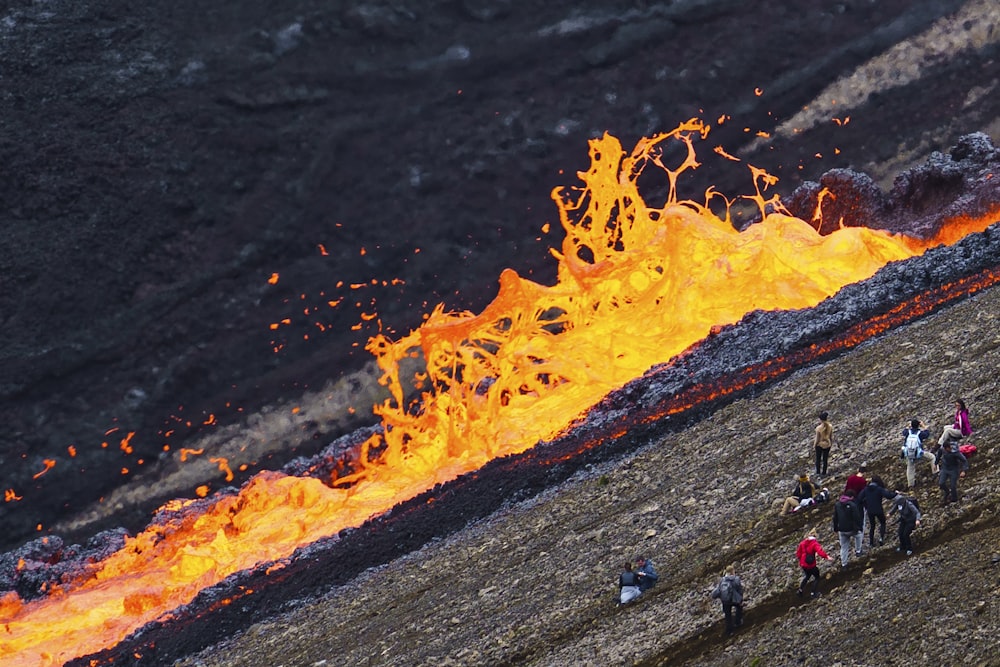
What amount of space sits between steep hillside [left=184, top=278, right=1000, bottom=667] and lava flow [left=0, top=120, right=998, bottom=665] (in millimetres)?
4819

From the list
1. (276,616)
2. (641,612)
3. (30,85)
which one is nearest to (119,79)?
(30,85)

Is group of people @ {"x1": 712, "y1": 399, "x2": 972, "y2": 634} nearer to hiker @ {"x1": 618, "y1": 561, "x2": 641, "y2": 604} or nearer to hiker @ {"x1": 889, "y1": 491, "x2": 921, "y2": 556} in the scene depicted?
hiker @ {"x1": 889, "y1": 491, "x2": 921, "y2": 556}

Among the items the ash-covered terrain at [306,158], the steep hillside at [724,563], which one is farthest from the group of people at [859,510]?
the ash-covered terrain at [306,158]

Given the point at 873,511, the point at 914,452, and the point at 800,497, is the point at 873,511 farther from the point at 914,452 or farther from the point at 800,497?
the point at 800,497

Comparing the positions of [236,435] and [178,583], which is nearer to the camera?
[178,583]

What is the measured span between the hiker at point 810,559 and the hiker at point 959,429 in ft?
7.87

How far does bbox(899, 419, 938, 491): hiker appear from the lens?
23016 mm

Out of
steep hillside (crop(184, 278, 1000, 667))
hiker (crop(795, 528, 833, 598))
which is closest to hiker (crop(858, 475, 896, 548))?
steep hillside (crop(184, 278, 1000, 667))

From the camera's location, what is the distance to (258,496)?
38000 millimetres

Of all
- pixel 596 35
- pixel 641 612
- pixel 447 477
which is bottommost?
pixel 641 612

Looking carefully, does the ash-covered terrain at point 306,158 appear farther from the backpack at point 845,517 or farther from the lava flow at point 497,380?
the backpack at point 845,517

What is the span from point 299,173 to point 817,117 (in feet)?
47.3

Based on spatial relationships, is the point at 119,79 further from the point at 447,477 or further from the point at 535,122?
the point at 447,477

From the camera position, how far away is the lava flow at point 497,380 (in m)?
34.5
